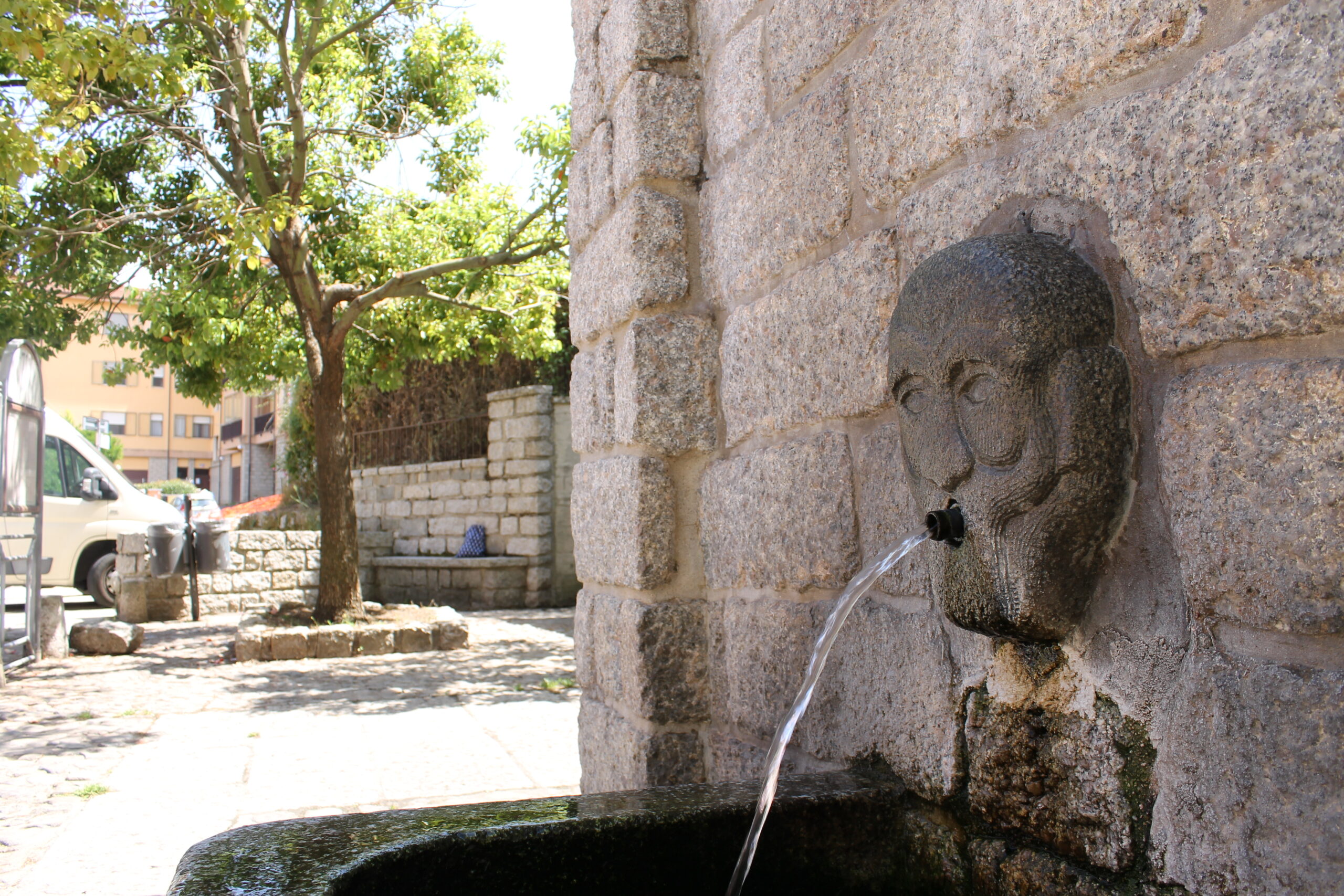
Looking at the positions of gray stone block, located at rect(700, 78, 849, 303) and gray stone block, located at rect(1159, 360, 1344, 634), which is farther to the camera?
gray stone block, located at rect(700, 78, 849, 303)

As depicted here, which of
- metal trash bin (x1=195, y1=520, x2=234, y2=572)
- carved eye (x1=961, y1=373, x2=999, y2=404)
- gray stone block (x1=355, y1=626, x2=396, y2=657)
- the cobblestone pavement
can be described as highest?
carved eye (x1=961, y1=373, x2=999, y2=404)

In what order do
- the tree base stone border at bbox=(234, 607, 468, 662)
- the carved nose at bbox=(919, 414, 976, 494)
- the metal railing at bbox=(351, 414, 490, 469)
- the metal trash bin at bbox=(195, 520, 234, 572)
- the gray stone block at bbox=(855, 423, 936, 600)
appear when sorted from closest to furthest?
1. the carved nose at bbox=(919, 414, 976, 494)
2. the gray stone block at bbox=(855, 423, 936, 600)
3. the tree base stone border at bbox=(234, 607, 468, 662)
4. the metal trash bin at bbox=(195, 520, 234, 572)
5. the metal railing at bbox=(351, 414, 490, 469)

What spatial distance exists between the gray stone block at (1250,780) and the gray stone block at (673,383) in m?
1.41

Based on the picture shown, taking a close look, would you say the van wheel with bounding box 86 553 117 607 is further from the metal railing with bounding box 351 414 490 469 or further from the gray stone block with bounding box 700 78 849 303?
the gray stone block with bounding box 700 78 849 303

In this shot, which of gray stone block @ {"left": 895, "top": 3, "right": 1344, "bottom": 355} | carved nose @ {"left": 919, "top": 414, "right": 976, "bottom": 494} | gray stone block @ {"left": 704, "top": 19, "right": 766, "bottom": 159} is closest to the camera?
gray stone block @ {"left": 895, "top": 3, "right": 1344, "bottom": 355}

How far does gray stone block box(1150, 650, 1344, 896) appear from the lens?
98cm

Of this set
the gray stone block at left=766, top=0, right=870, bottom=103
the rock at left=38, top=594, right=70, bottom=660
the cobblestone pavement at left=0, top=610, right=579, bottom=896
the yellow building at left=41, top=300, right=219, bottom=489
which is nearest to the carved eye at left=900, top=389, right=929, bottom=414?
the gray stone block at left=766, top=0, right=870, bottom=103

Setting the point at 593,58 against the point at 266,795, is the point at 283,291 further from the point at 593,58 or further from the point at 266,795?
the point at 593,58

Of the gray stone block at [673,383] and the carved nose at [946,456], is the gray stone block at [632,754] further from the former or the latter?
the carved nose at [946,456]

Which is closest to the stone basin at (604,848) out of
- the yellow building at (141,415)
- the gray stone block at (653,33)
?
the gray stone block at (653,33)

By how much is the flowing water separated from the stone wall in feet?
0.47

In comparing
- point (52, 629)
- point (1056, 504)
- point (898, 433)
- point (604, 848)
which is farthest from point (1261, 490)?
point (52, 629)

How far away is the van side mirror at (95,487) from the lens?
35.6 ft

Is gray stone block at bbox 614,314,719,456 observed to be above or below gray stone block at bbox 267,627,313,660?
above
